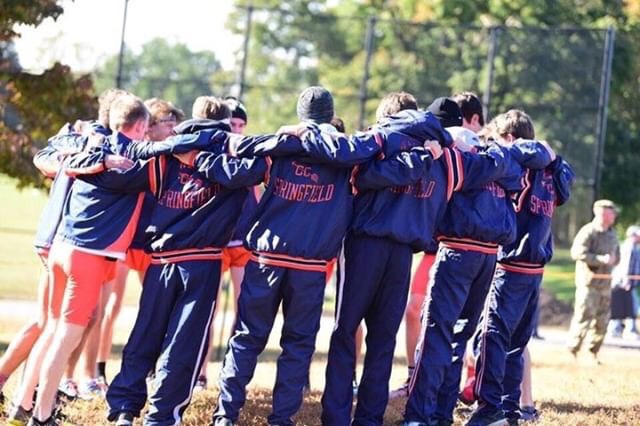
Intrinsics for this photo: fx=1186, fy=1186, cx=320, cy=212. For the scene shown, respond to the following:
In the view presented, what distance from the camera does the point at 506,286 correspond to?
802 centimetres

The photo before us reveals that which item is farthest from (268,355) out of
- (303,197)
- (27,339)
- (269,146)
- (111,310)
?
(269,146)

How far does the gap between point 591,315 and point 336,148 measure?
8.40 metres

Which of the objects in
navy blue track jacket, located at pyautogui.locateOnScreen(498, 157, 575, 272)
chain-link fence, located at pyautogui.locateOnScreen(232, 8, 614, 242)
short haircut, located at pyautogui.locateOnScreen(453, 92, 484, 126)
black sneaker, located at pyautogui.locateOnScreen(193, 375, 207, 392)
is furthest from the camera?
chain-link fence, located at pyautogui.locateOnScreen(232, 8, 614, 242)

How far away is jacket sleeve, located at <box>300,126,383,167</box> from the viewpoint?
688cm

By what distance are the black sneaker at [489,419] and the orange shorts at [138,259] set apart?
236 centimetres

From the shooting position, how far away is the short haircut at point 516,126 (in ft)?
26.7

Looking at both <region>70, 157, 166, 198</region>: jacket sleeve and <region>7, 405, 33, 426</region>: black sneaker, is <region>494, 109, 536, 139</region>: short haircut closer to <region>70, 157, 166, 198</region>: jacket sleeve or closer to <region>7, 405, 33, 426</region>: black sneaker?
<region>70, 157, 166, 198</region>: jacket sleeve

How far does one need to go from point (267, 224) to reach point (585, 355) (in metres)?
9.12

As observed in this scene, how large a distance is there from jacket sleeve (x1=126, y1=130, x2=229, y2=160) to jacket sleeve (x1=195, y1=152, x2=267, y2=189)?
0.10m

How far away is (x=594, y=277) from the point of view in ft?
47.3

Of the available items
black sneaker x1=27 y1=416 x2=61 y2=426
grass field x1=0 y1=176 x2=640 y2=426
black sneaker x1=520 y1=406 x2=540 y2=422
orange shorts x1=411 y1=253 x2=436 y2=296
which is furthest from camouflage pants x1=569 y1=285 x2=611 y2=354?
black sneaker x1=27 y1=416 x2=61 y2=426

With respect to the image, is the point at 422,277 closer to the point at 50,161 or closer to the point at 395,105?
the point at 395,105

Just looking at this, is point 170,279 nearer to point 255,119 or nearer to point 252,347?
point 252,347

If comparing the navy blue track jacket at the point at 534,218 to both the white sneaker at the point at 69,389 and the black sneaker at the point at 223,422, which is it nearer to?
the black sneaker at the point at 223,422
